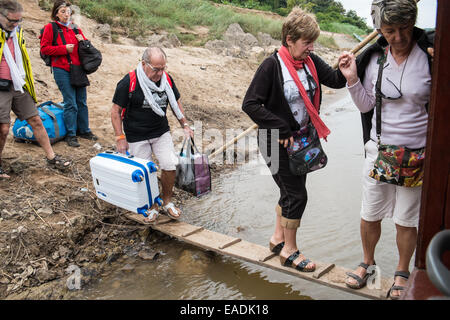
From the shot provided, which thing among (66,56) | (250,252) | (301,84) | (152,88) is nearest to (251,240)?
(250,252)

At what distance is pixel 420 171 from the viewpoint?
9.12ft

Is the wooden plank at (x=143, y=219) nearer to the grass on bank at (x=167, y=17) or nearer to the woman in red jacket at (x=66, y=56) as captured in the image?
the woman in red jacket at (x=66, y=56)

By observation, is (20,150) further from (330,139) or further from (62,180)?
(330,139)

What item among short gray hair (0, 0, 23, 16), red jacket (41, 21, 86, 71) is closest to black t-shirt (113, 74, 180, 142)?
short gray hair (0, 0, 23, 16)

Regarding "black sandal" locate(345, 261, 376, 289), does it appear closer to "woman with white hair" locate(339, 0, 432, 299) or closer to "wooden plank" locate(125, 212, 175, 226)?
"woman with white hair" locate(339, 0, 432, 299)

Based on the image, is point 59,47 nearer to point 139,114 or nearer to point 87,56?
point 87,56

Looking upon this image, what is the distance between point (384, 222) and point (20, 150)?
4550 mm

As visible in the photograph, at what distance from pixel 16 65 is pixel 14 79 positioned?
20 centimetres

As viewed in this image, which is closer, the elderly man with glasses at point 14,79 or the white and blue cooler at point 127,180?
the white and blue cooler at point 127,180

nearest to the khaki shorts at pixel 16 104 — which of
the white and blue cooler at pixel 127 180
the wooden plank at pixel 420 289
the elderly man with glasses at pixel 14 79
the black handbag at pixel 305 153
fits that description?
the elderly man with glasses at pixel 14 79

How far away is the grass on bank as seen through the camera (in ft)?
41.1

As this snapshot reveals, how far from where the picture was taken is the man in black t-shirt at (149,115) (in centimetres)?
413

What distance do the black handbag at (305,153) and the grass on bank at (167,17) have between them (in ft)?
30.9

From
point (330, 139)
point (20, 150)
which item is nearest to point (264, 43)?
point (330, 139)
